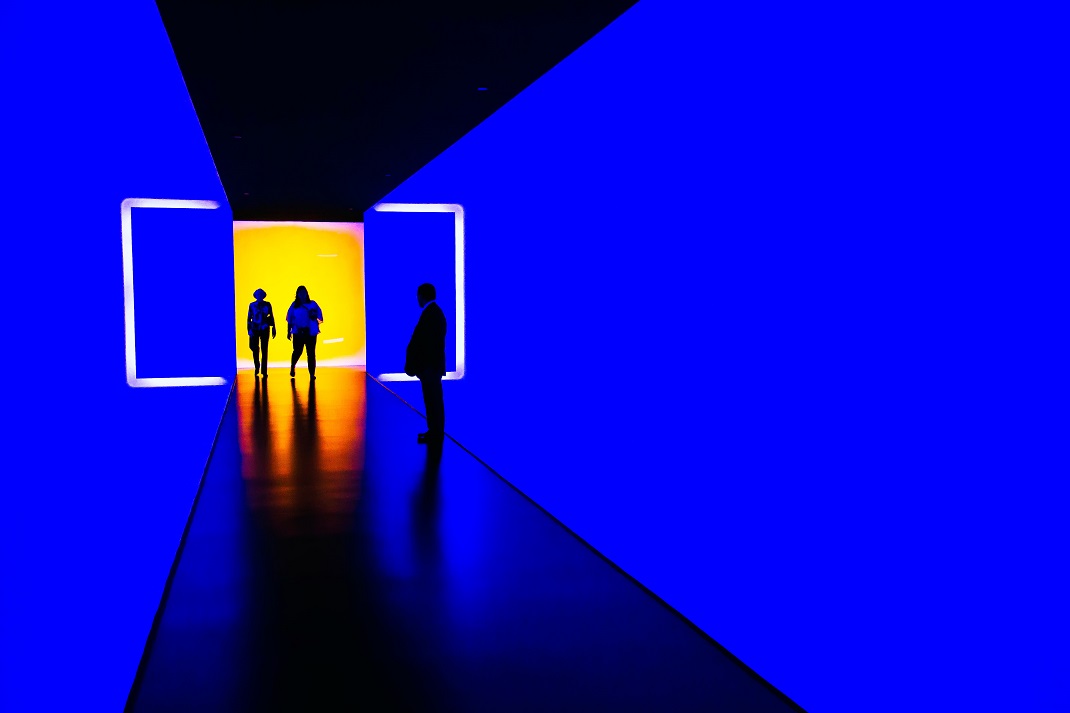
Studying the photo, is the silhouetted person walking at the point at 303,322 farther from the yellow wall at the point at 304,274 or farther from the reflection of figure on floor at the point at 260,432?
the yellow wall at the point at 304,274

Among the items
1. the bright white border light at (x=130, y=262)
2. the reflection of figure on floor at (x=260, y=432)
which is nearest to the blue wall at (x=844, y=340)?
the reflection of figure on floor at (x=260, y=432)

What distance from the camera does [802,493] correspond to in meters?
3.34

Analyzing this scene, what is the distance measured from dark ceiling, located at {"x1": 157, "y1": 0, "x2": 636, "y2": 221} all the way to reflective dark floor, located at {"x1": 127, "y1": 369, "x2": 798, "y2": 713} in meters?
3.20

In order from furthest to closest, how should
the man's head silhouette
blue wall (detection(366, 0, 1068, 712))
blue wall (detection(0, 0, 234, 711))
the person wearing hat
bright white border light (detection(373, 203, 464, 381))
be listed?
the person wearing hat, bright white border light (detection(373, 203, 464, 381)), the man's head silhouette, blue wall (detection(366, 0, 1068, 712)), blue wall (detection(0, 0, 234, 711))

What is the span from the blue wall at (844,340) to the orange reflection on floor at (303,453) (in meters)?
2.12

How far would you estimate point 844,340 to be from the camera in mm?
3047

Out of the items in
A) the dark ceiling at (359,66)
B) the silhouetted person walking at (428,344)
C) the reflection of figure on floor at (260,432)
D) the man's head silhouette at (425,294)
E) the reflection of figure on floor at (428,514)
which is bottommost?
the reflection of figure on floor at (260,432)

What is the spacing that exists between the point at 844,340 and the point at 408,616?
7.63ft

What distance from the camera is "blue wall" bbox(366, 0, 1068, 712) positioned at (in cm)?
232

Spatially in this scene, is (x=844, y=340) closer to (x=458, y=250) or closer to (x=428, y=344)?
(x=428, y=344)

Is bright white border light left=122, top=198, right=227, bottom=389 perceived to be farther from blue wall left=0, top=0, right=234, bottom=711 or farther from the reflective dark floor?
blue wall left=0, top=0, right=234, bottom=711

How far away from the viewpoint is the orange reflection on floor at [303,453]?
5.92 m

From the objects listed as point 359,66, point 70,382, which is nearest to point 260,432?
point 359,66

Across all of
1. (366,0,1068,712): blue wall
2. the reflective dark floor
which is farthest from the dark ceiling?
the reflective dark floor
